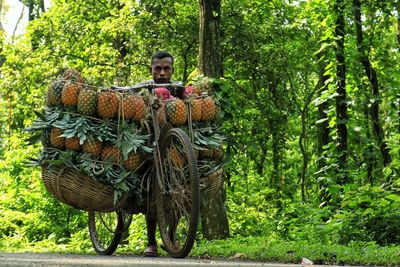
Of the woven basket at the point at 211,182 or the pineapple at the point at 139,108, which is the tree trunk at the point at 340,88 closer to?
the woven basket at the point at 211,182

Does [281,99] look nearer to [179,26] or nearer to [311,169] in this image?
[179,26]

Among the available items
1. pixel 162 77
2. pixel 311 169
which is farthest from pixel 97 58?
pixel 162 77

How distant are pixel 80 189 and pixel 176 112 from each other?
3.81ft

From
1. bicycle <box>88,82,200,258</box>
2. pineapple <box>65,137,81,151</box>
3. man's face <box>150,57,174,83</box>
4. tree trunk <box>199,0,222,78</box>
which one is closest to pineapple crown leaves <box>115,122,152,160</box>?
bicycle <box>88,82,200,258</box>

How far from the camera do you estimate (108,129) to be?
22.9 ft

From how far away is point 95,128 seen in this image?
6957mm

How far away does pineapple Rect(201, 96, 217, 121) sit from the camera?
7.36 meters

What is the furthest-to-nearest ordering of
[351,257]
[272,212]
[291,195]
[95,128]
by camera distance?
[291,195] → [272,212] → [95,128] → [351,257]

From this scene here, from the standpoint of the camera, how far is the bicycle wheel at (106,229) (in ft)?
28.1

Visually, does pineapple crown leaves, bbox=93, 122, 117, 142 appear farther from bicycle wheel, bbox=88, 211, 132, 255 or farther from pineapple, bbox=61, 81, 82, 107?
bicycle wheel, bbox=88, 211, 132, 255

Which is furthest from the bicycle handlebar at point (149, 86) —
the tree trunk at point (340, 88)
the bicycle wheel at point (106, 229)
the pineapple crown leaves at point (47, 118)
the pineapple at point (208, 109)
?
the tree trunk at point (340, 88)

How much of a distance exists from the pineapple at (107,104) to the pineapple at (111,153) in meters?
0.29

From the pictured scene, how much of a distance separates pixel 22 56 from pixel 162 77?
16.1m

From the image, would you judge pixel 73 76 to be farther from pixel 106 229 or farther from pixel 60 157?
pixel 106 229
